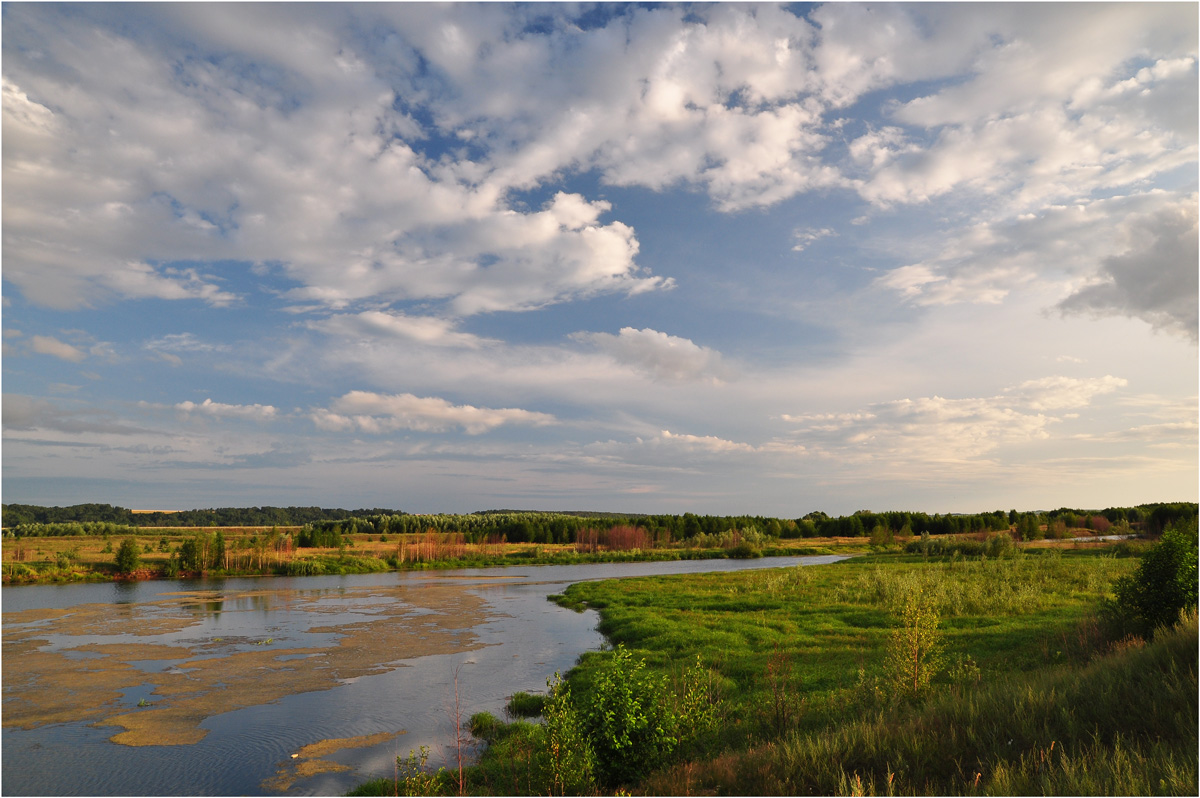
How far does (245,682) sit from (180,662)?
17.1 feet

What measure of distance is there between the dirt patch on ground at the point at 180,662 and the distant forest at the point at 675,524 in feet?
206

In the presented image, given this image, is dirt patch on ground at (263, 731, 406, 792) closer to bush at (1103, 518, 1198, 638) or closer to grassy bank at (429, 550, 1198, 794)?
grassy bank at (429, 550, 1198, 794)

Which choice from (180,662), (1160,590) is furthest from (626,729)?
(180,662)

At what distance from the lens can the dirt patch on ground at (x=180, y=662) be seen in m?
17.3

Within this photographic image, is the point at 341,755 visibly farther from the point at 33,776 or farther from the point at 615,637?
the point at 615,637

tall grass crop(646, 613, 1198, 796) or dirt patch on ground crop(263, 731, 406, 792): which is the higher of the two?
tall grass crop(646, 613, 1198, 796)

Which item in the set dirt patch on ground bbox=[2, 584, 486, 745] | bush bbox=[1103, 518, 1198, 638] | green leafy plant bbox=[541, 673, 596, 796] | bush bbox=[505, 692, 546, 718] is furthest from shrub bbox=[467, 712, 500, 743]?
bush bbox=[1103, 518, 1198, 638]

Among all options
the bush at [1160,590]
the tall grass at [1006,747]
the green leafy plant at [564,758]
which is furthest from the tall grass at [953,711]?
the green leafy plant at [564,758]

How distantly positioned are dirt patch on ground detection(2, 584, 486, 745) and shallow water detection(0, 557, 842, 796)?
0.33ft

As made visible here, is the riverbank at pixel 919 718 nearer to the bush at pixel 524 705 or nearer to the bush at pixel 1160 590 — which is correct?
the bush at pixel 1160 590

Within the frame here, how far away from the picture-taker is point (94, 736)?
50.7 feet

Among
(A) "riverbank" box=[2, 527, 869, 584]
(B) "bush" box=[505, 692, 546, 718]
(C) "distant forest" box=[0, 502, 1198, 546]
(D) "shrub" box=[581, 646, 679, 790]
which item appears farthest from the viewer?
(C) "distant forest" box=[0, 502, 1198, 546]

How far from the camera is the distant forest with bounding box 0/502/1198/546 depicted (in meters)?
88.5

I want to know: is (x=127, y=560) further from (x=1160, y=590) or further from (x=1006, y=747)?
(x=1160, y=590)
